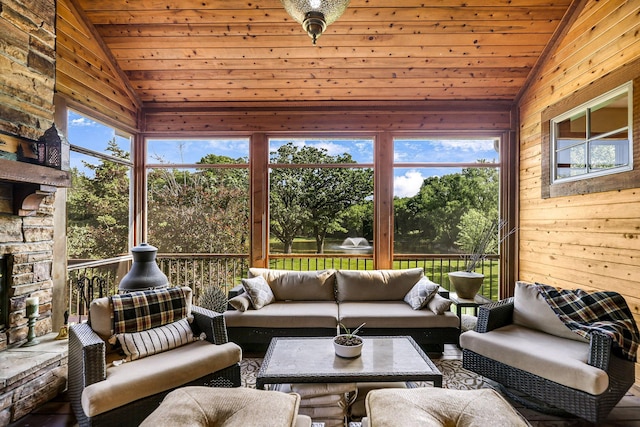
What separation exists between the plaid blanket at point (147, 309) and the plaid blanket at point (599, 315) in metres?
3.07

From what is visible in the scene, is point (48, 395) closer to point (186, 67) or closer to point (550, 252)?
point (186, 67)

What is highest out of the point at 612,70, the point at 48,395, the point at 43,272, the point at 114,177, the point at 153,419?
the point at 612,70

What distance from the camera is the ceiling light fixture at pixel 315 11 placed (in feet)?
6.47

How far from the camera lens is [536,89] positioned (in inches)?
171

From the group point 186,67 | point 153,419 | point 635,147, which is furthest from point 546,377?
point 186,67

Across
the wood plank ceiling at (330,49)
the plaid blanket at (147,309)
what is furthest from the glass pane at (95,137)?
the plaid blanket at (147,309)

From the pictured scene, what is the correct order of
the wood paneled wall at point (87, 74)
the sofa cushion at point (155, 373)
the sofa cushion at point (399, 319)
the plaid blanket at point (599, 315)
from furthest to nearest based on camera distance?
the wood paneled wall at point (87, 74) < the sofa cushion at point (399, 319) < the plaid blanket at point (599, 315) < the sofa cushion at point (155, 373)

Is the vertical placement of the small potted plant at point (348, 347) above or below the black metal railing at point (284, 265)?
below

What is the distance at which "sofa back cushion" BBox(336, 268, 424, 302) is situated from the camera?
3.90m

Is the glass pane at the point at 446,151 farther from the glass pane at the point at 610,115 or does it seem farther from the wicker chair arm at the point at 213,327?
the wicker chair arm at the point at 213,327

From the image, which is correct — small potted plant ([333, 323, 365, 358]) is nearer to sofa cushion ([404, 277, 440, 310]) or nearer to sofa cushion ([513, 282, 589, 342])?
sofa cushion ([404, 277, 440, 310])

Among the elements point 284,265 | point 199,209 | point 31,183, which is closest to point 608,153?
point 284,265

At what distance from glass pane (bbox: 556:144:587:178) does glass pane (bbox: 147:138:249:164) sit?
402 centimetres

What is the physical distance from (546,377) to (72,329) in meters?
3.31
